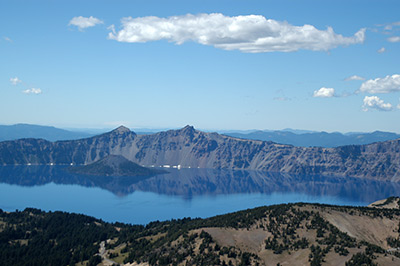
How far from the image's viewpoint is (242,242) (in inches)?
5640

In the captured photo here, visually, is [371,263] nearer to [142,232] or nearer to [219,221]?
[219,221]

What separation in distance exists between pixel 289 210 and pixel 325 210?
15.9 metres

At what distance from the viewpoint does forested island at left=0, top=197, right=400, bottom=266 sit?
130 meters

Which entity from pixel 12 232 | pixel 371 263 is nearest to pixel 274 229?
pixel 371 263

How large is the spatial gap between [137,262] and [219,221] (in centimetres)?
4246

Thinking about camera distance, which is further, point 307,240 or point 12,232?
point 12,232

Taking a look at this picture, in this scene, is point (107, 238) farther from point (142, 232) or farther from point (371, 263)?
point (371, 263)

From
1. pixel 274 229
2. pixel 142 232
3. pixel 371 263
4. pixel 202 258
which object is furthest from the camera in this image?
pixel 142 232

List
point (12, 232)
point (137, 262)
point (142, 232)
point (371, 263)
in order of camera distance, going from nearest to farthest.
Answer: point (371, 263)
point (137, 262)
point (142, 232)
point (12, 232)

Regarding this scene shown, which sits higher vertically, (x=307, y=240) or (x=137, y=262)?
(x=307, y=240)

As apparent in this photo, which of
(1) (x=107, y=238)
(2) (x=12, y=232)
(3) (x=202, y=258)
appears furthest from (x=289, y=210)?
(2) (x=12, y=232)

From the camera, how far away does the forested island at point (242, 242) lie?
428 feet

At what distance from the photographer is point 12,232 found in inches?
7697

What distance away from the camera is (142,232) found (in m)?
183
